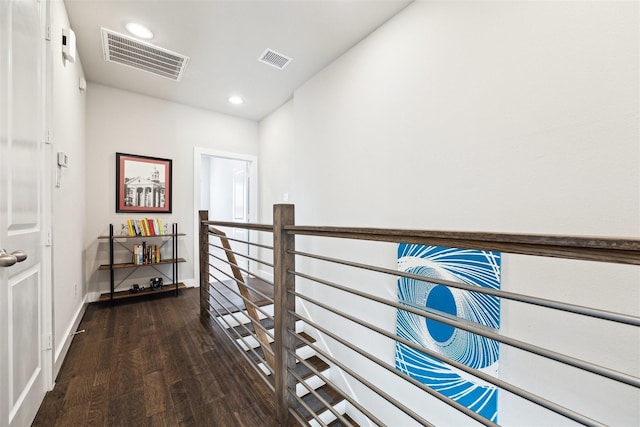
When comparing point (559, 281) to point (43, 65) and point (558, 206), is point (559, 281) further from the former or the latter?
point (43, 65)

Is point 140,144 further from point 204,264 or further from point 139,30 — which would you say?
point 204,264

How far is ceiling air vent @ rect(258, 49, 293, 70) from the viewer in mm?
2557

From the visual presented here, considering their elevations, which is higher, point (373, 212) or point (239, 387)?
point (373, 212)

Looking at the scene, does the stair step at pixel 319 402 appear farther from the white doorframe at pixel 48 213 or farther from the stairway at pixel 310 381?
the white doorframe at pixel 48 213

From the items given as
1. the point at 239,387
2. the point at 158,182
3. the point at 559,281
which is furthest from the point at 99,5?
the point at 559,281

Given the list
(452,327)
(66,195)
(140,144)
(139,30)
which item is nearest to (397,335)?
(452,327)

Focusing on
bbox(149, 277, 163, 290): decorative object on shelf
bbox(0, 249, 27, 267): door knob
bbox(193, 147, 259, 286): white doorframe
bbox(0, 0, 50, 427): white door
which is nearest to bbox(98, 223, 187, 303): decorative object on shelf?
bbox(149, 277, 163, 290): decorative object on shelf

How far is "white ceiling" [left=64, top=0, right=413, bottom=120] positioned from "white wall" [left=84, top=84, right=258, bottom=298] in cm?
30

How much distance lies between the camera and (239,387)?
159cm

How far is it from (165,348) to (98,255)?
1945 mm

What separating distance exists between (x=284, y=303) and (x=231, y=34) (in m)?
Result: 2.32

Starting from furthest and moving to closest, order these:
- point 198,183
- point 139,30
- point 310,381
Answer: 1. point 198,183
2. point 310,381
3. point 139,30

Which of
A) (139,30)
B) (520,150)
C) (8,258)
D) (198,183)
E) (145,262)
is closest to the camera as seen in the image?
(8,258)

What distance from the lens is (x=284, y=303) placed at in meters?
1.30
